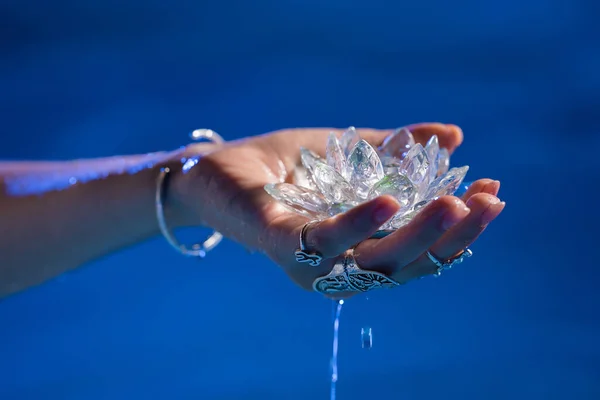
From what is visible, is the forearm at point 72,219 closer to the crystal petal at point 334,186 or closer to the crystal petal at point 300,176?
the crystal petal at point 300,176

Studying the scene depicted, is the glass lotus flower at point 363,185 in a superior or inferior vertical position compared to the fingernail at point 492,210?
superior

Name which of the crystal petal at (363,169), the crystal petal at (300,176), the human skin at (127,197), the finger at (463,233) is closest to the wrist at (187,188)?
the human skin at (127,197)

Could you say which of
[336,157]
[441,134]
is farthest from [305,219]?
[441,134]

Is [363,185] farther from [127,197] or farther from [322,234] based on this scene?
[127,197]

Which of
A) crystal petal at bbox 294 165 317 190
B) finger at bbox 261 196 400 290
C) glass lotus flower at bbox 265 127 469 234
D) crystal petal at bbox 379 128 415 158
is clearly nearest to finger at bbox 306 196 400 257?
finger at bbox 261 196 400 290

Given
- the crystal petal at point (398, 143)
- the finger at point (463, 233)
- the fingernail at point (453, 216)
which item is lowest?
the fingernail at point (453, 216)

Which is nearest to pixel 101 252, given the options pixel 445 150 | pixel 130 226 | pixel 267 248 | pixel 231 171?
pixel 130 226

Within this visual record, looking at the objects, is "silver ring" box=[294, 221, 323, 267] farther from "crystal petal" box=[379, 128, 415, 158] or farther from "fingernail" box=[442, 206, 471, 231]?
"crystal petal" box=[379, 128, 415, 158]
